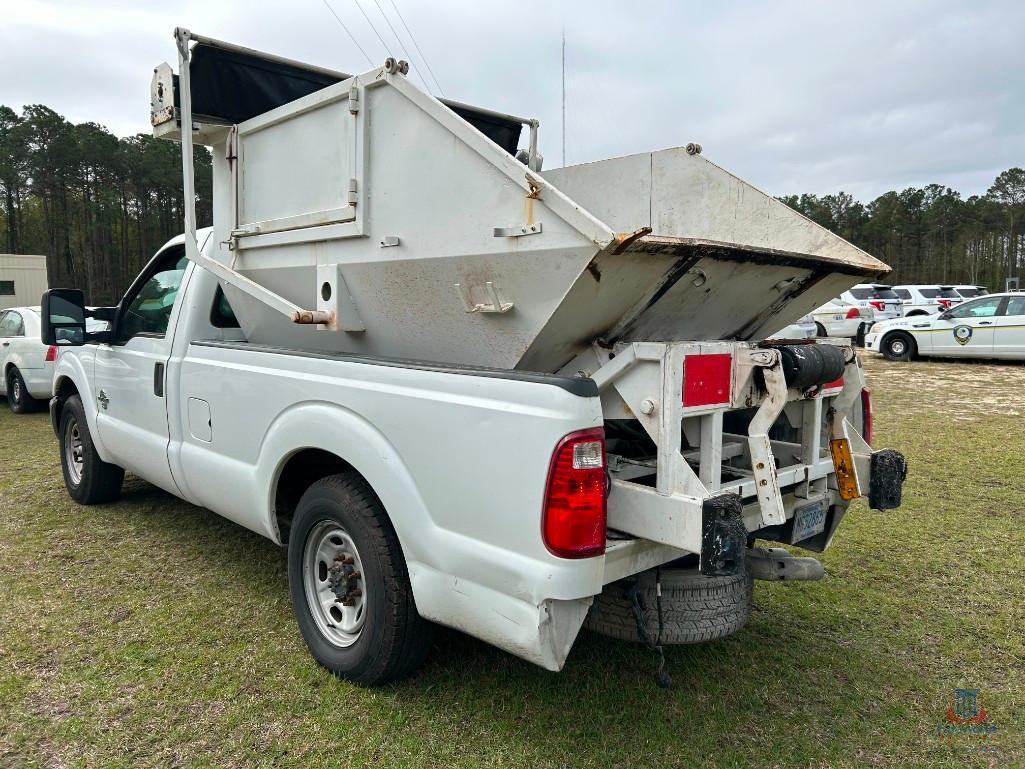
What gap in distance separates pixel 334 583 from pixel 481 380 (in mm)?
1235

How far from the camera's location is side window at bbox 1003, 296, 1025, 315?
1483cm

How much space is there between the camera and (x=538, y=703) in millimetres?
2945

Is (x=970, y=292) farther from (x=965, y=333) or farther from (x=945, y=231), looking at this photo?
(x=945, y=231)

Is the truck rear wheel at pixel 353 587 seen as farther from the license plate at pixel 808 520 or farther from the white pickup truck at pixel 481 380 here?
the license plate at pixel 808 520

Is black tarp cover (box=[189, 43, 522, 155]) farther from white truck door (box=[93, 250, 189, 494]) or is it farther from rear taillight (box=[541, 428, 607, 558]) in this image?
rear taillight (box=[541, 428, 607, 558])

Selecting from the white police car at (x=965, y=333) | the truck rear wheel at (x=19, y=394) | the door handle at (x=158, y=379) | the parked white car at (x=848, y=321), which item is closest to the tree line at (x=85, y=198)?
the truck rear wheel at (x=19, y=394)

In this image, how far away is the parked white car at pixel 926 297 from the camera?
76.3ft

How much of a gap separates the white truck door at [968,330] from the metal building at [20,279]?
28.4 metres

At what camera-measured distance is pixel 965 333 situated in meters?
15.5

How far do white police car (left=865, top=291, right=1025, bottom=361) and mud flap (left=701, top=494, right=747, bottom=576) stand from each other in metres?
15.6

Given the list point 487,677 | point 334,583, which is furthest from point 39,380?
point 487,677

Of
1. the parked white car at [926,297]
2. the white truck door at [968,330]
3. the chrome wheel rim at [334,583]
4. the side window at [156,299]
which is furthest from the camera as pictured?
the parked white car at [926,297]

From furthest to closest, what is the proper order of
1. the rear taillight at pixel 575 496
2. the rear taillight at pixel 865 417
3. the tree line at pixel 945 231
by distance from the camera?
the tree line at pixel 945 231, the rear taillight at pixel 865 417, the rear taillight at pixel 575 496

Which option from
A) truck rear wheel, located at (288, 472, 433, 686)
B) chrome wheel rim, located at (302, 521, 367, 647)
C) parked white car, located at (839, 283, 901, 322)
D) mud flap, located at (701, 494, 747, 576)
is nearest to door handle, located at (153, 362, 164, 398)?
truck rear wheel, located at (288, 472, 433, 686)
